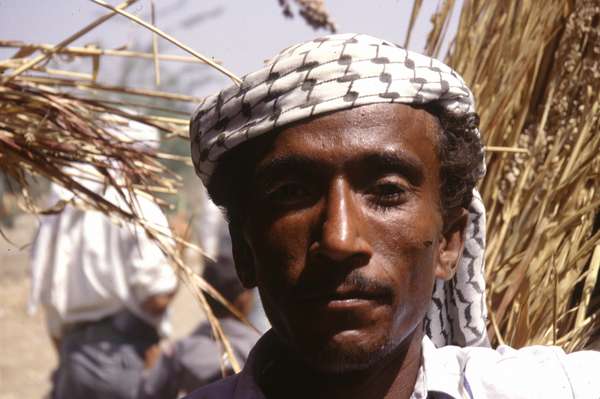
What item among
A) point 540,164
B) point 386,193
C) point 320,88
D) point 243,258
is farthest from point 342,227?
point 540,164

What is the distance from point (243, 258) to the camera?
1.69 meters

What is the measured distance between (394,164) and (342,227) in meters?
0.15

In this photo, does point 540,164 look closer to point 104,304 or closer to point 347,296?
point 347,296

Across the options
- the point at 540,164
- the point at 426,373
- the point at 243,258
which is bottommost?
the point at 426,373

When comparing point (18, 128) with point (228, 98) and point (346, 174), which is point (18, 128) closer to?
point (228, 98)

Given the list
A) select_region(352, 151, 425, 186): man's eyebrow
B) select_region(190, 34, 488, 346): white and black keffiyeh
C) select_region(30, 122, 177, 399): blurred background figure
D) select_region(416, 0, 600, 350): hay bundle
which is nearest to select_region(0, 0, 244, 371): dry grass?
select_region(190, 34, 488, 346): white and black keffiyeh

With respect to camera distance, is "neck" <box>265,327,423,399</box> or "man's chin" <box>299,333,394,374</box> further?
"neck" <box>265,327,423,399</box>

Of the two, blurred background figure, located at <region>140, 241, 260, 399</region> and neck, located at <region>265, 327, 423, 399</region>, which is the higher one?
neck, located at <region>265, 327, 423, 399</region>

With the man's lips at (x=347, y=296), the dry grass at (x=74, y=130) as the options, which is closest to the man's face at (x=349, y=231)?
the man's lips at (x=347, y=296)

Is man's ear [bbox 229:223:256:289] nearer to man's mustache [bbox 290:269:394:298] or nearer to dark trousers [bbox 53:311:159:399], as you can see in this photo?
man's mustache [bbox 290:269:394:298]

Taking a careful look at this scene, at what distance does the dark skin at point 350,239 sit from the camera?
143cm

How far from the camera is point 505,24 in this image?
7.05ft

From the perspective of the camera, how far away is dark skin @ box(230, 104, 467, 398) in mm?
1429

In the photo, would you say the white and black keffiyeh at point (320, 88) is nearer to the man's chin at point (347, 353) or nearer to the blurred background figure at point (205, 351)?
the man's chin at point (347, 353)
